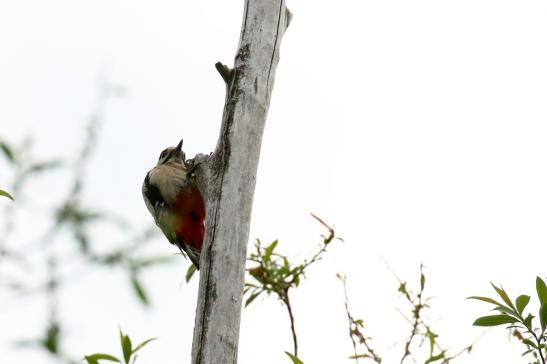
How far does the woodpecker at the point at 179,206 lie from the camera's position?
18.7 ft

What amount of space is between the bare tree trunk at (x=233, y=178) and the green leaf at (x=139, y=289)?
1.48 meters

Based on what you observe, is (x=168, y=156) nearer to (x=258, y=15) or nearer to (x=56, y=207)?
(x=258, y=15)

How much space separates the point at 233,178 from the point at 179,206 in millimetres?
2202

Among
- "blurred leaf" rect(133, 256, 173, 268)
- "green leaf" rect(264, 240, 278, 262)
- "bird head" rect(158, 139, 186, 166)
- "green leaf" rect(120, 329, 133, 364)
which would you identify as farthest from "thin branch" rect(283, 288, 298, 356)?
"bird head" rect(158, 139, 186, 166)

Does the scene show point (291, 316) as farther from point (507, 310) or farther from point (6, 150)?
point (6, 150)

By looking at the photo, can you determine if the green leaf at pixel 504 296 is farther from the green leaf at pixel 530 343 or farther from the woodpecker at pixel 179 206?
the woodpecker at pixel 179 206

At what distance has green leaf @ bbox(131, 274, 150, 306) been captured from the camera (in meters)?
1.86

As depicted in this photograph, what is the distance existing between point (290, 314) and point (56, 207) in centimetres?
226

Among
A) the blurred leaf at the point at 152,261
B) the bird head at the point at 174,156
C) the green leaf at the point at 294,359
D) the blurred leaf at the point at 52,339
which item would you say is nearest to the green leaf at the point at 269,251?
the green leaf at the point at 294,359

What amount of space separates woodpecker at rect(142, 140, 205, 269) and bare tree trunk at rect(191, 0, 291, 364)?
1.73 metres

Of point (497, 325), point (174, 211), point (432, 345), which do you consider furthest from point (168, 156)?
point (497, 325)

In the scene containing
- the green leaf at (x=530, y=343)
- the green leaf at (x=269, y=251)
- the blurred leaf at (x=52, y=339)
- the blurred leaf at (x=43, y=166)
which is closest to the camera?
the blurred leaf at (x=52, y=339)

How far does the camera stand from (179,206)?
5.76m

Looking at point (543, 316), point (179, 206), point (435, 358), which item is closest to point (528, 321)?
point (543, 316)
